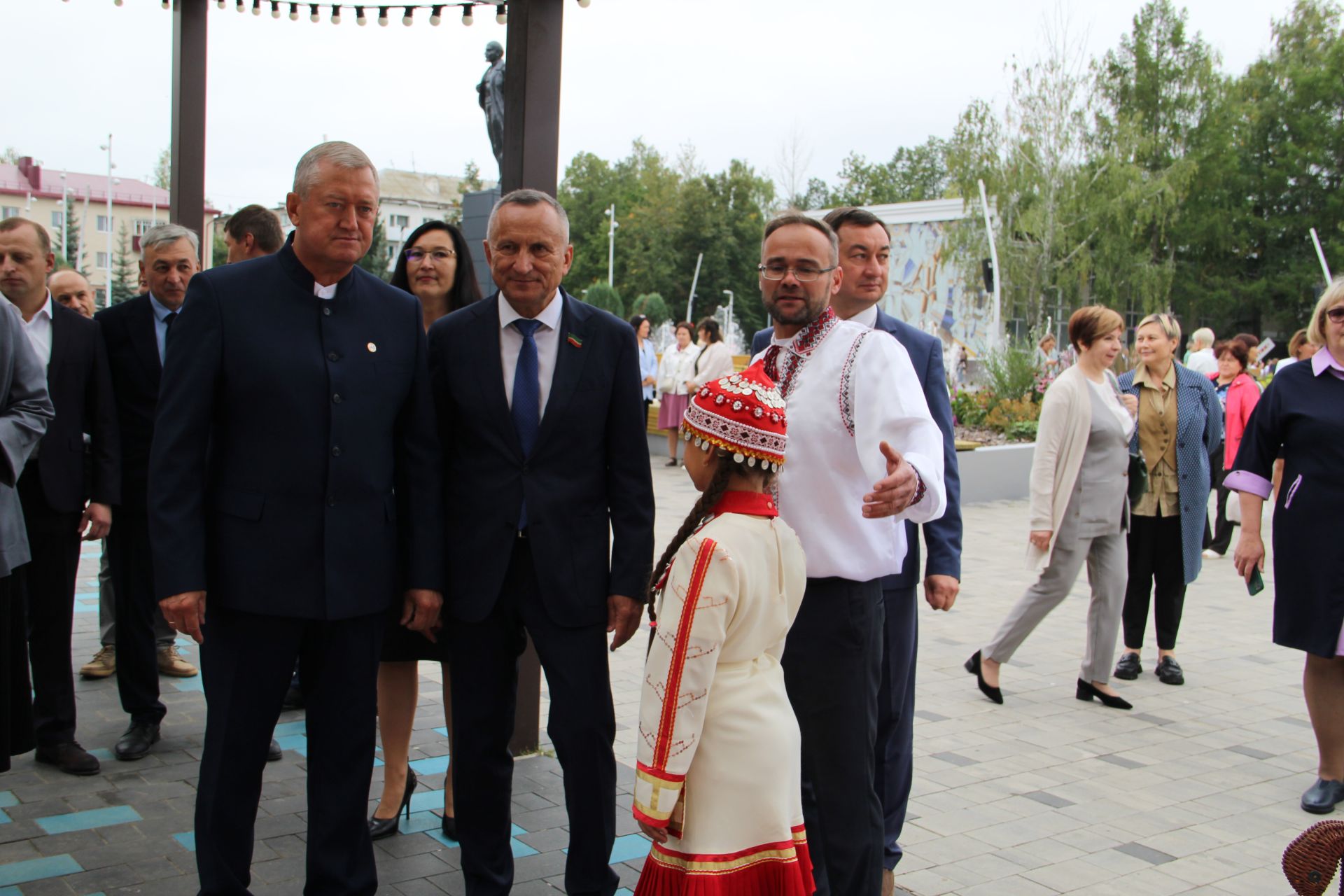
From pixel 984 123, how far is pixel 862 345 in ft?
142

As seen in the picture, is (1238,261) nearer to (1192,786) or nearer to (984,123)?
(984,123)

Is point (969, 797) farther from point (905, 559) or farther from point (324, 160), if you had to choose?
point (324, 160)

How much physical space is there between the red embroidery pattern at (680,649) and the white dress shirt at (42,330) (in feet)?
10.9

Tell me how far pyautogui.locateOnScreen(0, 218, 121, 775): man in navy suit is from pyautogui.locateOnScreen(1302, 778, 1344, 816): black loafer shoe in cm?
500

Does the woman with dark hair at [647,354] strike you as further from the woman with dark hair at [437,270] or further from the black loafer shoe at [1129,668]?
the woman with dark hair at [437,270]

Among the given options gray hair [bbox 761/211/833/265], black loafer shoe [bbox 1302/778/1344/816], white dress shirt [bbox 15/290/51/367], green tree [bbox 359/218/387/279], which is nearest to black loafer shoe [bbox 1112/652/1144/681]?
black loafer shoe [bbox 1302/778/1344/816]

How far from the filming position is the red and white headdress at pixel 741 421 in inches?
107

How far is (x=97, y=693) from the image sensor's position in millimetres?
5703

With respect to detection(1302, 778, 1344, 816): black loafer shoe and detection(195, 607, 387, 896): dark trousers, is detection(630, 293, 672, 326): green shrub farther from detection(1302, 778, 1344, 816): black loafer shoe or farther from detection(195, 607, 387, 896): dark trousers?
detection(195, 607, 387, 896): dark trousers

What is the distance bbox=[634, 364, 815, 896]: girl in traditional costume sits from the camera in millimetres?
2641

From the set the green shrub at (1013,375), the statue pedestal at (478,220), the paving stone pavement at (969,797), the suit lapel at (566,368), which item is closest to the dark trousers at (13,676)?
the paving stone pavement at (969,797)

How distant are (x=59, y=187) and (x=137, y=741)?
9238 centimetres

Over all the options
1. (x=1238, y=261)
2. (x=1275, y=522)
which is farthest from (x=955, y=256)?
(x=1275, y=522)

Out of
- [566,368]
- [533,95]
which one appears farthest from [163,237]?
[566,368]
